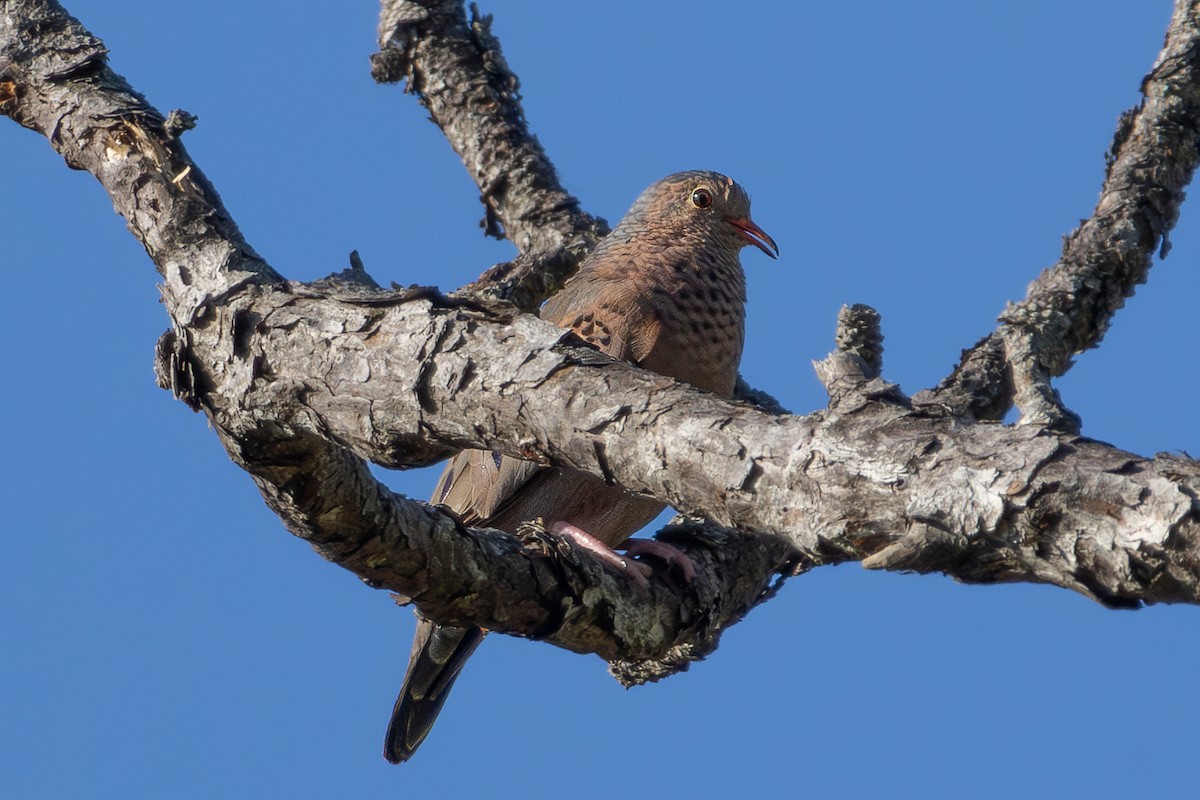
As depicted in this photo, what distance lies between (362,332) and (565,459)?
72 centimetres

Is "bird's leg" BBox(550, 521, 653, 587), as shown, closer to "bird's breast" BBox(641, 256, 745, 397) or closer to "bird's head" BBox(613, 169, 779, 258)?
"bird's breast" BBox(641, 256, 745, 397)

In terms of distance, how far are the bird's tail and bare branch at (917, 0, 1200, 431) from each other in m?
1.95

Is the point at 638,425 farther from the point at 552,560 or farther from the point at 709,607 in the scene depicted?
the point at 709,607

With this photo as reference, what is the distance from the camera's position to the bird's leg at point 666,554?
4.41m

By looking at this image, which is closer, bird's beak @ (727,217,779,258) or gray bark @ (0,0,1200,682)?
gray bark @ (0,0,1200,682)

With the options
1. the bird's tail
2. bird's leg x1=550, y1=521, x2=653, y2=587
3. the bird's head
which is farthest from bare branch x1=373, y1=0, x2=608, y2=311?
the bird's tail

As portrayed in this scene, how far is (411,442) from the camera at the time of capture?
3.11 meters

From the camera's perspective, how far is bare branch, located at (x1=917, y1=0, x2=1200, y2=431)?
14.8 feet

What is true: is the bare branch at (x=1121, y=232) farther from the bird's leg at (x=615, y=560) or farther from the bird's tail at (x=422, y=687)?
the bird's tail at (x=422, y=687)

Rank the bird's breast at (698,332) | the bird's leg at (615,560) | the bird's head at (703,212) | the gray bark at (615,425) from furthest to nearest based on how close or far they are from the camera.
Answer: the bird's head at (703,212)
the bird's breast at (698,332)
the bird's leg at (615,560)
the gray bark at (615,425)

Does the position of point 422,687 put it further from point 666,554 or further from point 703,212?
point 703,212

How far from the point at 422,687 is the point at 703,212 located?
9.40 feet

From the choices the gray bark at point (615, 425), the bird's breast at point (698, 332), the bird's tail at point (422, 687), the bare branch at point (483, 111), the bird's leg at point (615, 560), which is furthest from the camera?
the bare branch at point (483, 111)

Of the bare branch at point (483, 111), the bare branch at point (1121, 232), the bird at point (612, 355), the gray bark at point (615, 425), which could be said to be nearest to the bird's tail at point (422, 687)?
the bird at point (612, 355)
